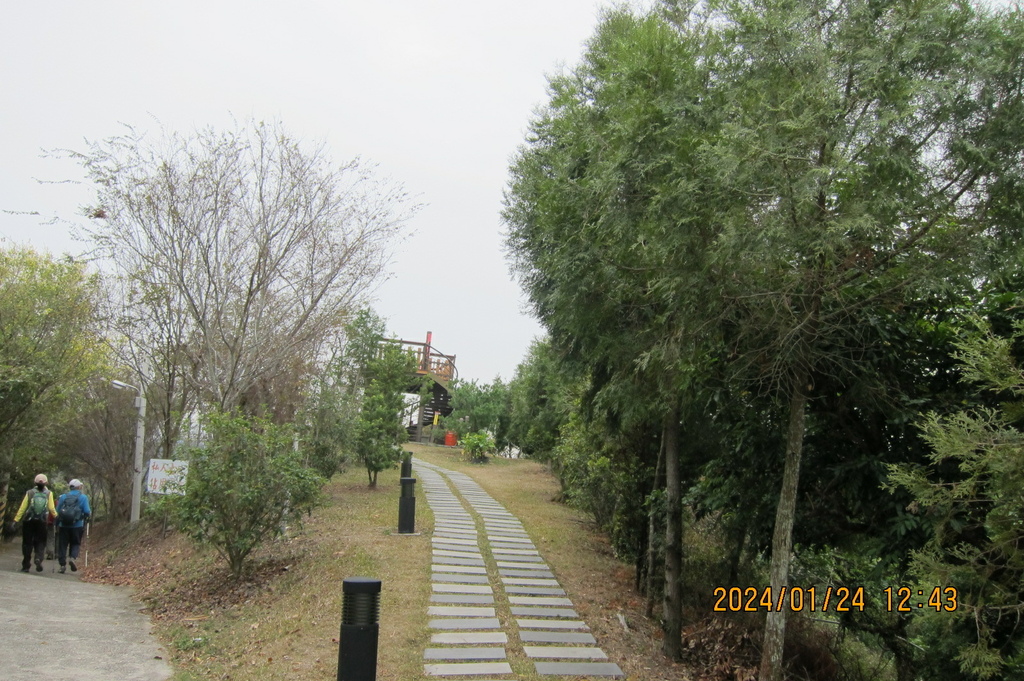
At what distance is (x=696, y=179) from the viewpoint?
5.37 meters

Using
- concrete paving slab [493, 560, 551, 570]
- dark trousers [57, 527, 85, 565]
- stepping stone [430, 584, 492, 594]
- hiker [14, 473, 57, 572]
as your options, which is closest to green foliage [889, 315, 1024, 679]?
stepping stone [430, 584, 492, 594]

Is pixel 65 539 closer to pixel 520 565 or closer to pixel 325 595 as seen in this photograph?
pixel 325 595

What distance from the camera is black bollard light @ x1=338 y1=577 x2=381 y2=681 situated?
17.8 feet

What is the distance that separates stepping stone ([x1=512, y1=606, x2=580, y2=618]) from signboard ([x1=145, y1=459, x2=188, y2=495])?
510cm

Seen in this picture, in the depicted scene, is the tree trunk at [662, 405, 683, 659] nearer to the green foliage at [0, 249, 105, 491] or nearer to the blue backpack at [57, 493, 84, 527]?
the blue backpack at [57, 493, 84, 527]

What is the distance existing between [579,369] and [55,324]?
11388mm

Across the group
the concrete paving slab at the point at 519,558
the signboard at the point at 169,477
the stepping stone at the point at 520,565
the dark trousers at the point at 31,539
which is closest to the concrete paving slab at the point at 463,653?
the stepping stone at the point at 520,565

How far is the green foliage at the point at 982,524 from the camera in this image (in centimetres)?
406

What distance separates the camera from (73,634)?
7953 mm

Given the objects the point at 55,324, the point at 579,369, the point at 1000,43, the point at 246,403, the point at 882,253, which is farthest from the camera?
the point at 246,403

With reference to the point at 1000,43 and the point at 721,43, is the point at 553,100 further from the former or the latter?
the point at 1000,43

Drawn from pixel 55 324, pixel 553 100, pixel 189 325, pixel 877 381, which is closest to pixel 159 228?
pixel 189 325

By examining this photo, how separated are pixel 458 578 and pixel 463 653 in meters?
2.39

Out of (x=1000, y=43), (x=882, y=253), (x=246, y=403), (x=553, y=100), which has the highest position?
(x=553, y=100)
